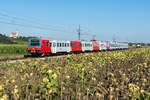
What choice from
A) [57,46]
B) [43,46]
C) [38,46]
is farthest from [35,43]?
[57,46]

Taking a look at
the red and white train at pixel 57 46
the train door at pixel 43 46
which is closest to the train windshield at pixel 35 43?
the red and white train at pixel 57 46

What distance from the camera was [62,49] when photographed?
35.0m

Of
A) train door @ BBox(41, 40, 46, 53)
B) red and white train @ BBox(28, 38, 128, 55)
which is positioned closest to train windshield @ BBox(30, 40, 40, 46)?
red and white train @ BBox(28, 38, 128, 55)

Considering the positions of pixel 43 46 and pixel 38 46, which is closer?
pixel 38 46

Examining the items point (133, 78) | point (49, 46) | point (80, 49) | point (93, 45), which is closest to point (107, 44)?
point (93, 45)

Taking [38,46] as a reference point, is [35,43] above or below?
above

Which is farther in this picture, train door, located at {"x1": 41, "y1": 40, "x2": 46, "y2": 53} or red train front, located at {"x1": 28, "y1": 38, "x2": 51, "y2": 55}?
train door, located at {"x1": 41, "y1": 40, "x2": 46, "y2": 53}

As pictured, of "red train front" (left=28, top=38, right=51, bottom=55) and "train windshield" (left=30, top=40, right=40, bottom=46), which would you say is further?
"train windshield" (left=30, top=40, right=40, bottom=46)

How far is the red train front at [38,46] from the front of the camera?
2878 cm

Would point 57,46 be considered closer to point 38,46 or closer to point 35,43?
point 35,43

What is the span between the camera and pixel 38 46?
1134 inches

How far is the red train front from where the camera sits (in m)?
28.8

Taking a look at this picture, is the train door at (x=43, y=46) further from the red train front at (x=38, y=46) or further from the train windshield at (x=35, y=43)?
the train windshield at (x=35, y=43)

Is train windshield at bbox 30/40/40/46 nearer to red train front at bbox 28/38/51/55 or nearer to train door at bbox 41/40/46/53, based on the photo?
red train front at bbox 28/38/51/55
